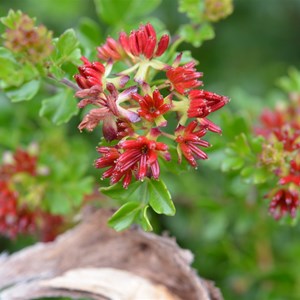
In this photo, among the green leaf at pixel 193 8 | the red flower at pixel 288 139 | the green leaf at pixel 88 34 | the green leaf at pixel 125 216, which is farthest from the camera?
the green leaf at pixel 88 34

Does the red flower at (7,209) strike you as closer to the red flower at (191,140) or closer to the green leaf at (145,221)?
the green leaf at (145,221)

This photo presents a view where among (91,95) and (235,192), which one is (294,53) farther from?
(91,95)

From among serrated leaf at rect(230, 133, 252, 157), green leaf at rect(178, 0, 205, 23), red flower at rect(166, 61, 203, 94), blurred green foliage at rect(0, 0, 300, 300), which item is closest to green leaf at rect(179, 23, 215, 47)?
green leaf at rect(178, 0, 205, 23)

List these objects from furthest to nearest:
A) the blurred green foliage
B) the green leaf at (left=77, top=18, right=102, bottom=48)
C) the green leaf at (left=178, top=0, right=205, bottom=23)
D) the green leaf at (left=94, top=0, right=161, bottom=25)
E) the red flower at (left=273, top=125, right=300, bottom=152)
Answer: the blurred green foliage → the green leaf at (left=94, top=0, right=161, bottom=25) → the green leaf at (left=77, top=18, right=102, bottom=48) → the green leaf at (left=178, top=0, right=205, bottom=23) → the red flower at (left=273, top=125, right=300, bottom=152)

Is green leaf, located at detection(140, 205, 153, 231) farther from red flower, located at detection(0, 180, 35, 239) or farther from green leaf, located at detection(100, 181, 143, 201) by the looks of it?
red flower, located at detection(0, 180, 35, 239)

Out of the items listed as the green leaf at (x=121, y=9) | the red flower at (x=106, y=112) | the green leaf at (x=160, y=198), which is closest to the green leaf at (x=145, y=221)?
the green leaf at (x=160, y=198)
